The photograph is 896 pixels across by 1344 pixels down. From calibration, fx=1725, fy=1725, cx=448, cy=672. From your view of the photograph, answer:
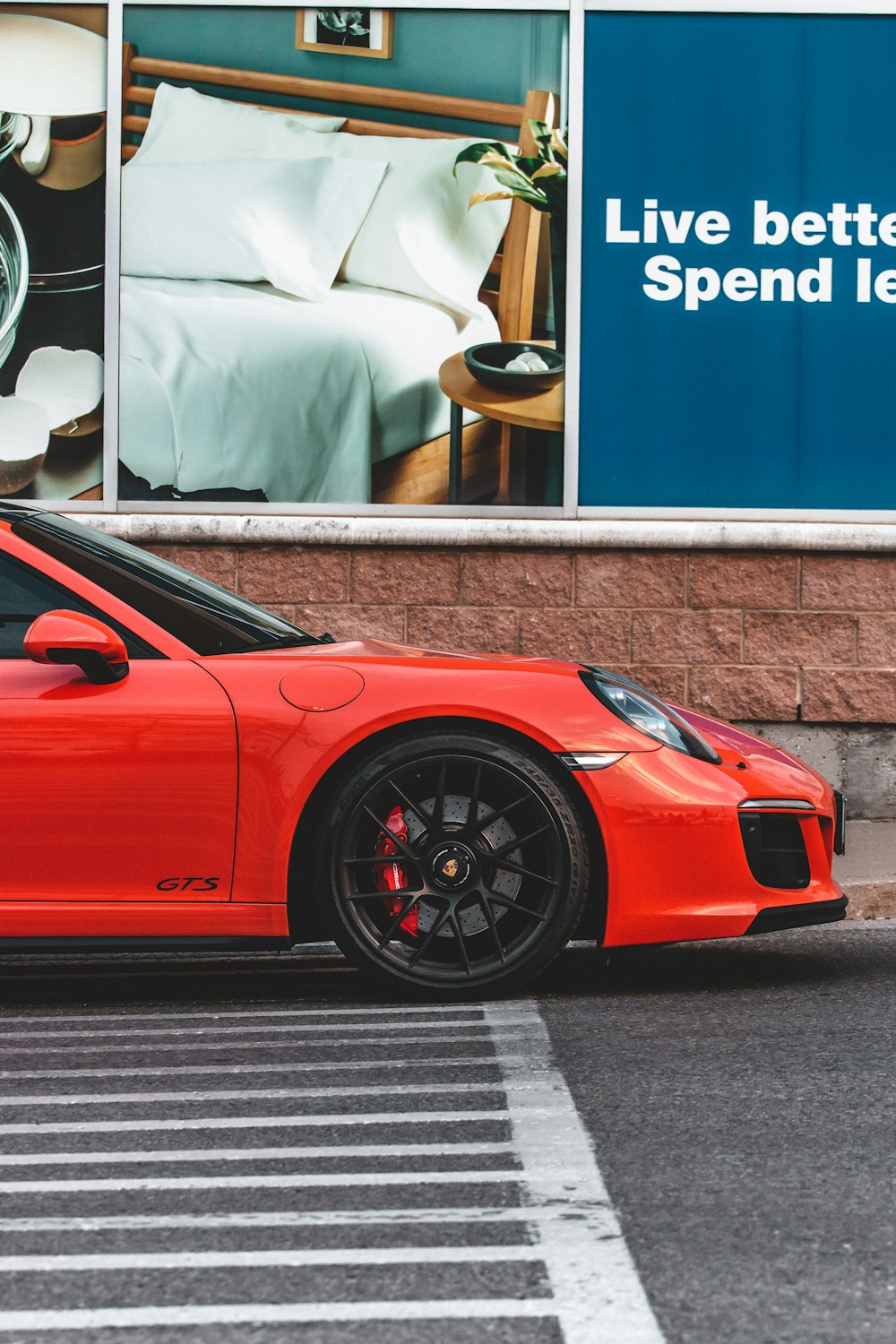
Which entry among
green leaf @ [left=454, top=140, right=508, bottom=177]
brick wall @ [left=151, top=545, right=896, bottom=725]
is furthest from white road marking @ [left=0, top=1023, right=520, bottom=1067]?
green leaf @ [left=454, top=140, right=508, bottom=177]

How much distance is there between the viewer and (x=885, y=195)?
9.28 m

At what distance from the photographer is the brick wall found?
8.99 m

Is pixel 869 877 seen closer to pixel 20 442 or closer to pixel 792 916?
pixel 792 916

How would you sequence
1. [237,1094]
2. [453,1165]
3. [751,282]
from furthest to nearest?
[751,282], [237,1094], [453,1165]

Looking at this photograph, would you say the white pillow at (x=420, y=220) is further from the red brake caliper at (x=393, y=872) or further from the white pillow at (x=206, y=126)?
the red brake caliper at (x=393, y=872)

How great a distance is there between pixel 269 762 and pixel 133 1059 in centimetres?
89

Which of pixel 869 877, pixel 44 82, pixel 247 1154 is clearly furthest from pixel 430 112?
pixel 247 1154

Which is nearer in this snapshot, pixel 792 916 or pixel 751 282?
pixel 792 916

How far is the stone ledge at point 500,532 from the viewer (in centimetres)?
900

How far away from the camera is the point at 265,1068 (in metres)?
4.04

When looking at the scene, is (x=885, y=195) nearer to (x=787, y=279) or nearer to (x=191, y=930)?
(x=787, y=279)

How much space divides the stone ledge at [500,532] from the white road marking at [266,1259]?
6.53 metres

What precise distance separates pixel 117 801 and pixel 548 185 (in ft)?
18.9

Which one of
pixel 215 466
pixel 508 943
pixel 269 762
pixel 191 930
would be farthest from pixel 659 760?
pixel 215 466
